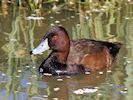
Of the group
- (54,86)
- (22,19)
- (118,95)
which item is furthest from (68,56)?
(22,19)

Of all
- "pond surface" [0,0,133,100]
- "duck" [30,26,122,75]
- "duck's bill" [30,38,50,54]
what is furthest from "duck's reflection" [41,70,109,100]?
"duck's bill" [30,38,50,54]

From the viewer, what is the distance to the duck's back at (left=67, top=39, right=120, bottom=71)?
742cm

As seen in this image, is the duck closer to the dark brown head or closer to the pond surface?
the dark brown head

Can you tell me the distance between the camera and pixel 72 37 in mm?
8688

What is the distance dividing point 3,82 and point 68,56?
98 centimetres

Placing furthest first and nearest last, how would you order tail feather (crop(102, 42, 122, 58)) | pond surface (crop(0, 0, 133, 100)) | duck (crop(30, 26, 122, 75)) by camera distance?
tail feather (crop(102, 42, 122, 58)) < duck (crop(30, 26, 122, 75)) < pond surface (crop(0, 0, 133, 100))

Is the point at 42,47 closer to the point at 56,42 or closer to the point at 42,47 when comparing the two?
→ the point at 42,47

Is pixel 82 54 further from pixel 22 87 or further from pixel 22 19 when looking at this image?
pixel 22 19

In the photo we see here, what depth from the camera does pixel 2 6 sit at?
10000 mm

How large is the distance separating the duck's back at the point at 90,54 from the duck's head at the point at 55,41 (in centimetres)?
13

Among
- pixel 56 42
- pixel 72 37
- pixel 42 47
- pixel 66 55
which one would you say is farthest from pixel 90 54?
pixel 72 37

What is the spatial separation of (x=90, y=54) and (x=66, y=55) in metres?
0.32

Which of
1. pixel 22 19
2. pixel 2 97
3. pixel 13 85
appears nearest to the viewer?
pixel 2 97

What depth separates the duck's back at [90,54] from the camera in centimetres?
742
